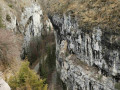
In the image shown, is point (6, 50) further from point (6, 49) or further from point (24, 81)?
point (24, 81)

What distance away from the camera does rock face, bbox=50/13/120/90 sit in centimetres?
2345

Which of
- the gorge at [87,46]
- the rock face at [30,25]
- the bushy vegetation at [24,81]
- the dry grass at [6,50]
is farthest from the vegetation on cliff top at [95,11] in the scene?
the rock face at [30,25]

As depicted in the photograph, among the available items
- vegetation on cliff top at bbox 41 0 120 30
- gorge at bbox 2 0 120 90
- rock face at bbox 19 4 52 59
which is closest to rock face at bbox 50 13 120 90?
gorge at bbox 2 0 120 90

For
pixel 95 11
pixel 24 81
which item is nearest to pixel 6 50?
pixel 24 81

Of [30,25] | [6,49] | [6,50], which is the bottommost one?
[6,50]

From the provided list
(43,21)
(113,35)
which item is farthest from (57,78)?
(43,21)

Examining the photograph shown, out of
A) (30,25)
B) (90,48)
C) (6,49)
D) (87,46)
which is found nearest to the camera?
(6,49)

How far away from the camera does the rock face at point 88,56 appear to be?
2345cm

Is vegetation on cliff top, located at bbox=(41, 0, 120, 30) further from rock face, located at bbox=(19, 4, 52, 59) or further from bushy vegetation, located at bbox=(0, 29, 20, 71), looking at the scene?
rock face, located at bbox=(19, 4, 52, 59)

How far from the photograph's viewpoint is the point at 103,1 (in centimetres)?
2745

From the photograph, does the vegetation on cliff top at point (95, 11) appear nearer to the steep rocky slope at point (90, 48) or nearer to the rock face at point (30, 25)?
the steep rocky slope at point (90, 48)

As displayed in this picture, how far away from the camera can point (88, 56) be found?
2805 centimetres

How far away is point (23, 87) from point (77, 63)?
17320 mm

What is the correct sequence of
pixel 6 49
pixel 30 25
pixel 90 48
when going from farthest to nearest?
pixel 30 25, pixel 90 48, pixel 6 49
